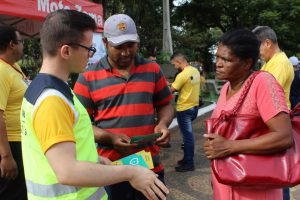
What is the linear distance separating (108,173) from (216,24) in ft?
99.5

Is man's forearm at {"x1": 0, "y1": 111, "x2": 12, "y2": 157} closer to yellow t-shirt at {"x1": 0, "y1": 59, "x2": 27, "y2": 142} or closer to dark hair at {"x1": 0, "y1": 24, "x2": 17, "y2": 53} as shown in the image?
yellow t-shirt at {"x1": 0, "y1": 59, "x2": 27, "y2": 142}

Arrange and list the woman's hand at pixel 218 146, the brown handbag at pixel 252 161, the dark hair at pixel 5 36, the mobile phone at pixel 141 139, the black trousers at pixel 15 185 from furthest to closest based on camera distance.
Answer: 1. the dark hair at pixel 5 36
2. the black trousers at pixel 15 185
3. the mobile phone at pixel 141 139
4. the woman's hand at pixel 218 146
5. the brown handbag at pixel 252 161

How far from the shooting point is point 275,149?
1.75m

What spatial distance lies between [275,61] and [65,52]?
8.40ft

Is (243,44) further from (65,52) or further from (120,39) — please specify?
(65,52)

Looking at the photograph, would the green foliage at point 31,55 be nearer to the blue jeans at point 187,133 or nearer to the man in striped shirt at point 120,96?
the blue jeans at point 187,133

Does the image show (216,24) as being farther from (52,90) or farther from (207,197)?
(52,90)

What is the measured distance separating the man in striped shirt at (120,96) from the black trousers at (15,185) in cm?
91

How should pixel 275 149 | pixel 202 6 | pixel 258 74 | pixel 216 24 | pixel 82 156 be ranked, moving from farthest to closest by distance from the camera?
1. pixel 216 24
2. pixel 202 6
3. pixel 258 74
4. pixel 275 149
5. pixel 82 156

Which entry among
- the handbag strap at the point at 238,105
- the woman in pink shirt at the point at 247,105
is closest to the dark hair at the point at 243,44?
the woman in pink shirt at the point at 247,105

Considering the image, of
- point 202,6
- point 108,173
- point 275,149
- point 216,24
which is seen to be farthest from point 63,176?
point 216,24

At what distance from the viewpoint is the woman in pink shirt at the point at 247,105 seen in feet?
5.73

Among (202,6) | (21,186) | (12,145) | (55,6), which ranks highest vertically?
(202,6)

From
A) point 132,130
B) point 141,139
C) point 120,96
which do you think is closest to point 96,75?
point 120,96
